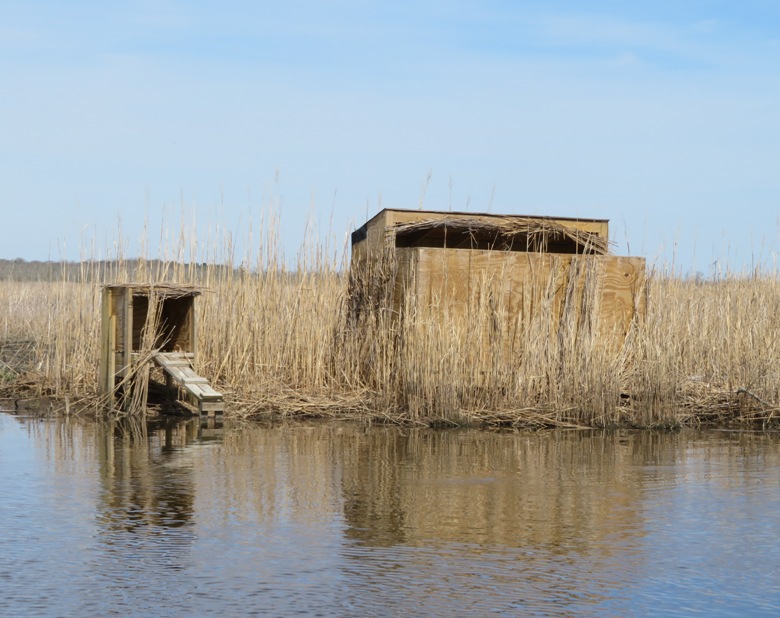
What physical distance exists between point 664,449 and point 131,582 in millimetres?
5771

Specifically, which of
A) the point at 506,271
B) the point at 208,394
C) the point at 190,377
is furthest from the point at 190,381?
the point at 506,271

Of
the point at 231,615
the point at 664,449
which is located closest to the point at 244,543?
the point at 231,615

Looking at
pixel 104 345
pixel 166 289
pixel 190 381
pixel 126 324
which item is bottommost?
pixel 190 381

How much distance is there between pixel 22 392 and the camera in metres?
12.7

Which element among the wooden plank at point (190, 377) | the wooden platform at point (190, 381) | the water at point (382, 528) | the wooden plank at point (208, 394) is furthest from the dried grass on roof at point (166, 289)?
the water at point (382, 528)

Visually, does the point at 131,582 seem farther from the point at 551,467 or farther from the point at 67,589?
the point at 551,467

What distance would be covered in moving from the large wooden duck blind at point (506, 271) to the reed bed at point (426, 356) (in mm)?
114

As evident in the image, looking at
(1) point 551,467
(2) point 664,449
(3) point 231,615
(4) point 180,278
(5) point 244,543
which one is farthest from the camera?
(4) point 180,278

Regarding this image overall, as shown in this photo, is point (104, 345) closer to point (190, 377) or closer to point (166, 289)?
point (166, 289)

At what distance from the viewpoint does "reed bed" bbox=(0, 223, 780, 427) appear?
10.6 m

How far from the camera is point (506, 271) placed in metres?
11.5

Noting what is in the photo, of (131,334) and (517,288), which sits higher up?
(517,288)

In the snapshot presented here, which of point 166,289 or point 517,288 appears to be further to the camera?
point 517,288

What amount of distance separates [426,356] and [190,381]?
234cm
